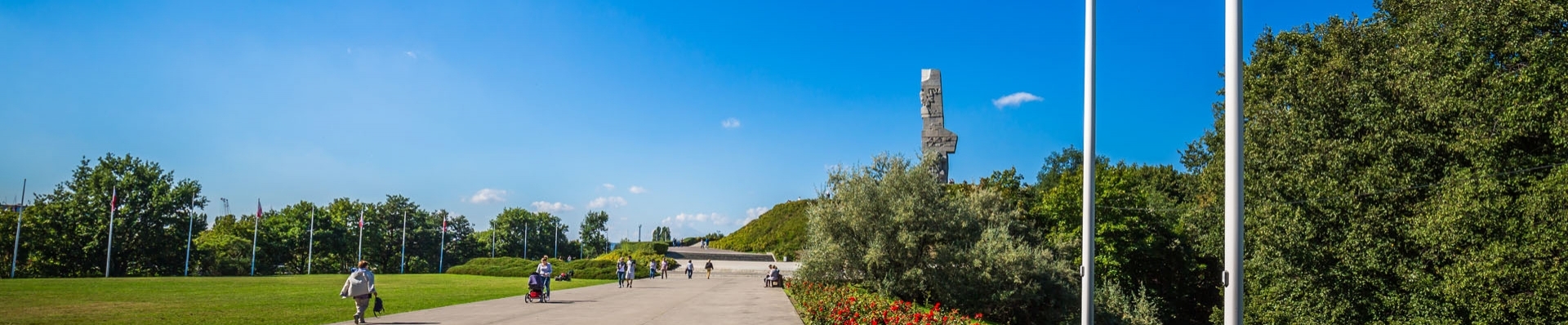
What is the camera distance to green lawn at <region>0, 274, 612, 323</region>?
1534 cm

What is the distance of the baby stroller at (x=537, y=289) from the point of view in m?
20.6

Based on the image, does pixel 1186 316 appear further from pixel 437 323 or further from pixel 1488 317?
pixel 437 323

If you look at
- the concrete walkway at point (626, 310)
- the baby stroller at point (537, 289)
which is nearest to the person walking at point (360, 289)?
the concrete walkway at point (626, 310)

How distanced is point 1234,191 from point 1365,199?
18.9m

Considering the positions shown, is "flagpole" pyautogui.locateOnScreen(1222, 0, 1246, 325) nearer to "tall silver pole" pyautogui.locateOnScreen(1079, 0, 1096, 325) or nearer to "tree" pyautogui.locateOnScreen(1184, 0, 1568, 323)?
"tall silver pole" pyautogui.locateOnScreen(1079, 0, 1096, 325)

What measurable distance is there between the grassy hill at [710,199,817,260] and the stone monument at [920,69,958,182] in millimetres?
21882

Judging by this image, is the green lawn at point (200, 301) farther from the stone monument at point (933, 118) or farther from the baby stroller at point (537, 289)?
the stone monument at point (933, 118)

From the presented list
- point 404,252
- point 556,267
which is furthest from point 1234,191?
point 404,252

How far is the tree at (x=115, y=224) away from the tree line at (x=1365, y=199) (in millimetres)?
40965

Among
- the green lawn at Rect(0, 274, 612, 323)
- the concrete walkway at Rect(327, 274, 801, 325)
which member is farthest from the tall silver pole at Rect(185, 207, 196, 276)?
the concrete walkway at Rect(327, 274, 801, 325)

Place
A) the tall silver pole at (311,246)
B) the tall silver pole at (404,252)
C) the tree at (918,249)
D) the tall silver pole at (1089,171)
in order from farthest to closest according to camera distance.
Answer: the tall silver pole at (404,252) → the tall silver pole at (311,246) → the tree at (918,249) → the tall silver pole at (1089,171)

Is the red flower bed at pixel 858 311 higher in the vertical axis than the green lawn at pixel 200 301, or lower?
higher

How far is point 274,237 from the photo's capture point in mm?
51875

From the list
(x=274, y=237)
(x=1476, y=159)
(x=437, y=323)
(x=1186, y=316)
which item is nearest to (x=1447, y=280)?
(x=1476, y=159)
